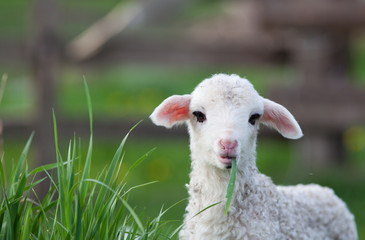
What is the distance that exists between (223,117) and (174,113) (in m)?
0.40

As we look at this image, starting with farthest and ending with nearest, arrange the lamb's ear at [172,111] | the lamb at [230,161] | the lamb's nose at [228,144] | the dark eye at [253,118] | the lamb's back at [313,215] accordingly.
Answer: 1. the lamb's back at [313,215]
2. the lamb's ear at [172,111]
3. the dark eye at [253,118]
4. the lamb at [230,161]
5. the lamb's nose at [228,144]

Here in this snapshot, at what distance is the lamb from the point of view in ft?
11.0

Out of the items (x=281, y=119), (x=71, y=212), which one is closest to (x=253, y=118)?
(x=281, y=119)

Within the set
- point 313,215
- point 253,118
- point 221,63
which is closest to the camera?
point 253,118

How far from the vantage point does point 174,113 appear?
3.66 meters

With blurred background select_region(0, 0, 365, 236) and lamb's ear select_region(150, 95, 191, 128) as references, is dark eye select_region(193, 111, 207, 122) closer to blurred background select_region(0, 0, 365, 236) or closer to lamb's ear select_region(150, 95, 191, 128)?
lamb's ear select_region(150, 95, 191, 128)

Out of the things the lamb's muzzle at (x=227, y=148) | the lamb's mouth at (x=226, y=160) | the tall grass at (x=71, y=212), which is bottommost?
the tall grass at (x=71, y=212)

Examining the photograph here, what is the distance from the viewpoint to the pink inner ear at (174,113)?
11.9 feet

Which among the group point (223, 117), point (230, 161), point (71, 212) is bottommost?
point (71, 212)

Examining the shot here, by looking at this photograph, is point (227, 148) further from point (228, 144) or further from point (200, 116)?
point (200, 116)

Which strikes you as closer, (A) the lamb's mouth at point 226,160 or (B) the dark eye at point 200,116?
(A) the lamb's mouth at point 226,160

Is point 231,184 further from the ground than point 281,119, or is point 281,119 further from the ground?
point 281,119

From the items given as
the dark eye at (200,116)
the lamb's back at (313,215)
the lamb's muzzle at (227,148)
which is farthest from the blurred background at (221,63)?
the lamb's muzzle at (227,148)

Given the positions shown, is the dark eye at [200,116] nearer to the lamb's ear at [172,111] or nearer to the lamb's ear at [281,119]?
the lamb's ear at [172,111]
